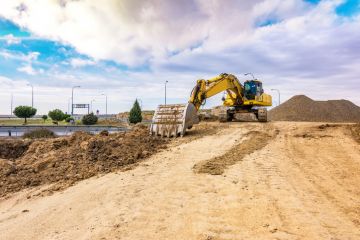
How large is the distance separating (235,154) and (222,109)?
15.8 m

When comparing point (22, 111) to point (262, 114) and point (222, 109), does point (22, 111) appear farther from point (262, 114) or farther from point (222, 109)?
point (262, 114)

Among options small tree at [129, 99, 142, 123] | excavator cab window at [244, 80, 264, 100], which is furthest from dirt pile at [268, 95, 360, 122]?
A: excavator cab window at [244, 80, 264, 100]

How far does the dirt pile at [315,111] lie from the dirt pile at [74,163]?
127ft

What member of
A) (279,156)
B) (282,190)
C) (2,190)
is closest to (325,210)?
(282,190)

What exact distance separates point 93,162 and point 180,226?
6.72m

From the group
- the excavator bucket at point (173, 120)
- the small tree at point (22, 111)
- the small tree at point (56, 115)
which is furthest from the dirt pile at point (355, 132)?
the small tree at point (22, 111)

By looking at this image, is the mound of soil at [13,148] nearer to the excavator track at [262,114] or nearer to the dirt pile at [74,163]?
the dirt pile at [74,163]

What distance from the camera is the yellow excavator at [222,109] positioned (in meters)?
18.1

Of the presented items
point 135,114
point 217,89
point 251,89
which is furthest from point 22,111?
point 217,89

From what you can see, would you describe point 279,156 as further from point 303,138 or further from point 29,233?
point 29,233

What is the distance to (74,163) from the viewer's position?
12.1 metres

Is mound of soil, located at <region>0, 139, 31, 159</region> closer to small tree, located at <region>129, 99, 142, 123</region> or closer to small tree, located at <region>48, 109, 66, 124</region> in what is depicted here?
small tree, located at <region>129, 99, 142, 123</region>

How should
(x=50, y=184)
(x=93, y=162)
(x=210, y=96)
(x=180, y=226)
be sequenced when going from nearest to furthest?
(x=180, y=226)
(x=50, y=184)
(x=93, y=162)
(x=210, y=96)

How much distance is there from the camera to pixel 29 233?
21.4 feet
